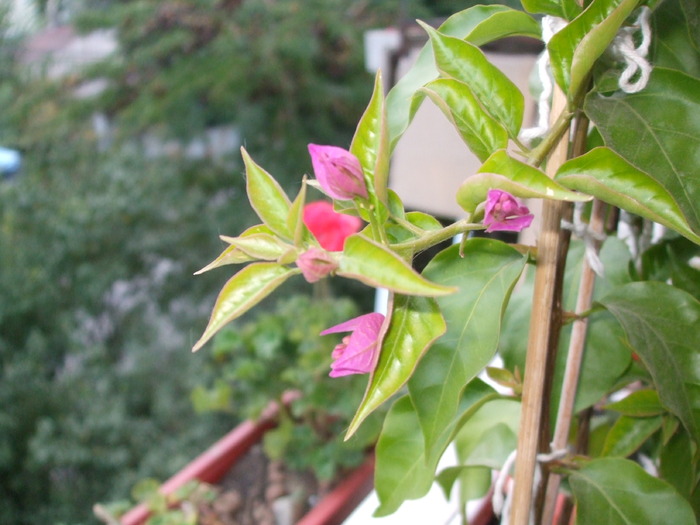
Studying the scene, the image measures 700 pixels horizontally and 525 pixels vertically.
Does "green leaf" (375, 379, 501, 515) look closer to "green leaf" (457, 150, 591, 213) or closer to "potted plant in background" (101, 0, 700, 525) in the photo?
"potted plant in background" (101, 0, 700, 525)

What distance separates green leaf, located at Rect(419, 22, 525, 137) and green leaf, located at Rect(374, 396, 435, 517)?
0.17 m

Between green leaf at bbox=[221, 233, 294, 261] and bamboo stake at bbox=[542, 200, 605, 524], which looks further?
bamboo stake at bbox=[542, 200, 605, 524]

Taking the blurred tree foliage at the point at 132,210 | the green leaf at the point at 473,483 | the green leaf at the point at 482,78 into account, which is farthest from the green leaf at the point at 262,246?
the blurred tree foliage at the point at 132,210

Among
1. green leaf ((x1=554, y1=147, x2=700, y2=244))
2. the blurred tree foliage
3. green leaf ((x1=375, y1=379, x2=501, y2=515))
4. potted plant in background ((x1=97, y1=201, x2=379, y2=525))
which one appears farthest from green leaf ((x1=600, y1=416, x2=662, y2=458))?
the blurred tree foliage

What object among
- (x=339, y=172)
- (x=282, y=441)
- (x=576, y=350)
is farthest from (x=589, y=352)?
(x=282, y=441)

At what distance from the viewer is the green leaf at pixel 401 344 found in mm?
229

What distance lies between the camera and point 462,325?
28 centimetres

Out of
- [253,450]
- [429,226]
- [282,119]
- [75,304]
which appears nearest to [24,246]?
[75,304]

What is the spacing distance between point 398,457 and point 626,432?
187mm

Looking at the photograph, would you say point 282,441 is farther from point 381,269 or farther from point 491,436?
point 381,269

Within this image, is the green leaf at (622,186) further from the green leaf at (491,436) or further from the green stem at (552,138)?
the green leaf at (491,436)

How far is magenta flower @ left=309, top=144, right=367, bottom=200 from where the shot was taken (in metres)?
0.24

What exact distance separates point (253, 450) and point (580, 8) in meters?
0.87

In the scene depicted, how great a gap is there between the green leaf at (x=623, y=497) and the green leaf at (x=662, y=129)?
16cm
